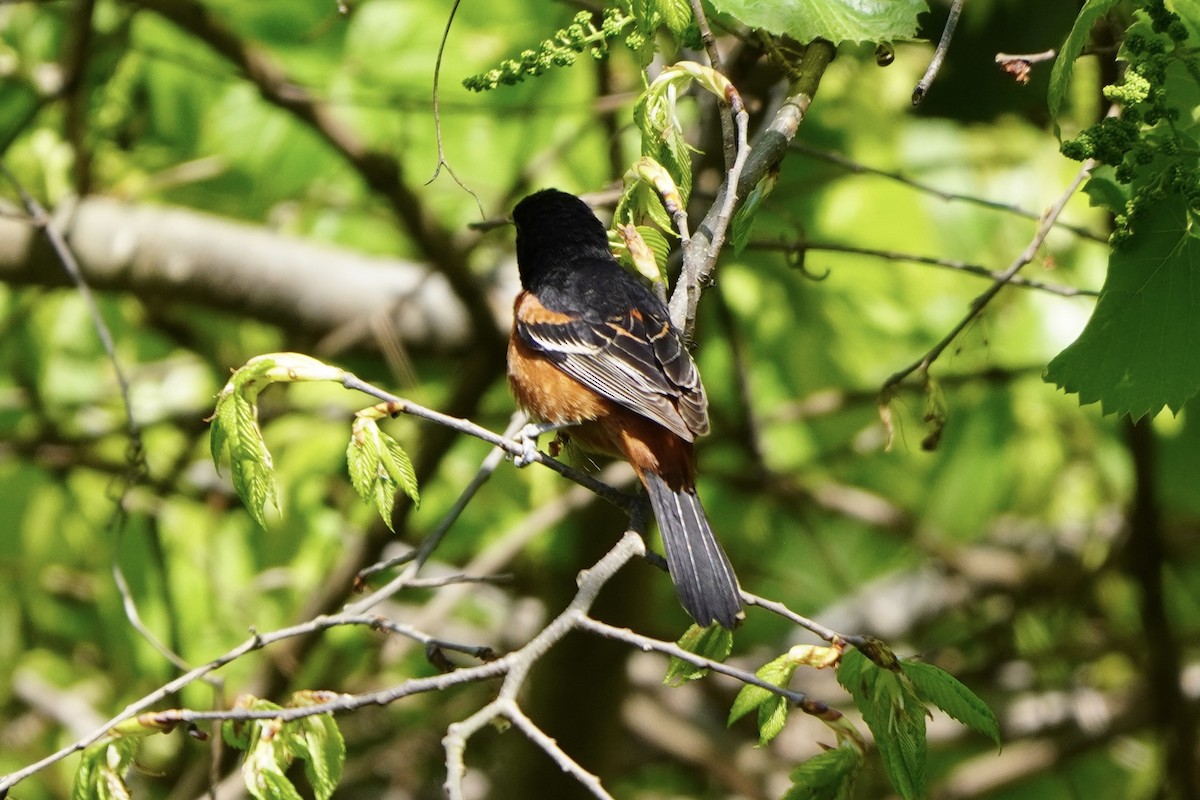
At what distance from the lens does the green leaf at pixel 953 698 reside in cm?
201

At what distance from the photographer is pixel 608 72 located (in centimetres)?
460

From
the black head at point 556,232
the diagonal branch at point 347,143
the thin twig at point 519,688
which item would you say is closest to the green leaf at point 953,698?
the thin twig at point 519,688

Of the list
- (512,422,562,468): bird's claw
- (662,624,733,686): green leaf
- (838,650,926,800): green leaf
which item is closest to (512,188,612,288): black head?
(512,422,562,468): bird's claw

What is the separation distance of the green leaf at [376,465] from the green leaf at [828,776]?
2.43 ft

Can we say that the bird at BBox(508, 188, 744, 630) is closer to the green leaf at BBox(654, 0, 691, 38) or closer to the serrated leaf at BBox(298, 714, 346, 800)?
the green leaf at BBox(654, 0, 691, 38)

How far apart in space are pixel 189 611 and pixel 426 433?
117cm

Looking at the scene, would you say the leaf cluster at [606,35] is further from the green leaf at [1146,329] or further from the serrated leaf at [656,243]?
the green leaf at [1146,329]

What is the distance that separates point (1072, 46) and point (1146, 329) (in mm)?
585

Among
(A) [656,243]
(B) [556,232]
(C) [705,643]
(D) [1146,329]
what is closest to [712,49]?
(A) [656,243]

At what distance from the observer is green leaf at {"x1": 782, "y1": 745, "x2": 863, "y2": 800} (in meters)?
2.01

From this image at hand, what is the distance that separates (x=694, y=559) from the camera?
2.68 metres

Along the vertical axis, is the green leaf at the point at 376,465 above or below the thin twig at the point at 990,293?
below

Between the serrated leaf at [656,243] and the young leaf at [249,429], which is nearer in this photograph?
the young leaf at [249,429]

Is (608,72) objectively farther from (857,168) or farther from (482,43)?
(857,168)
